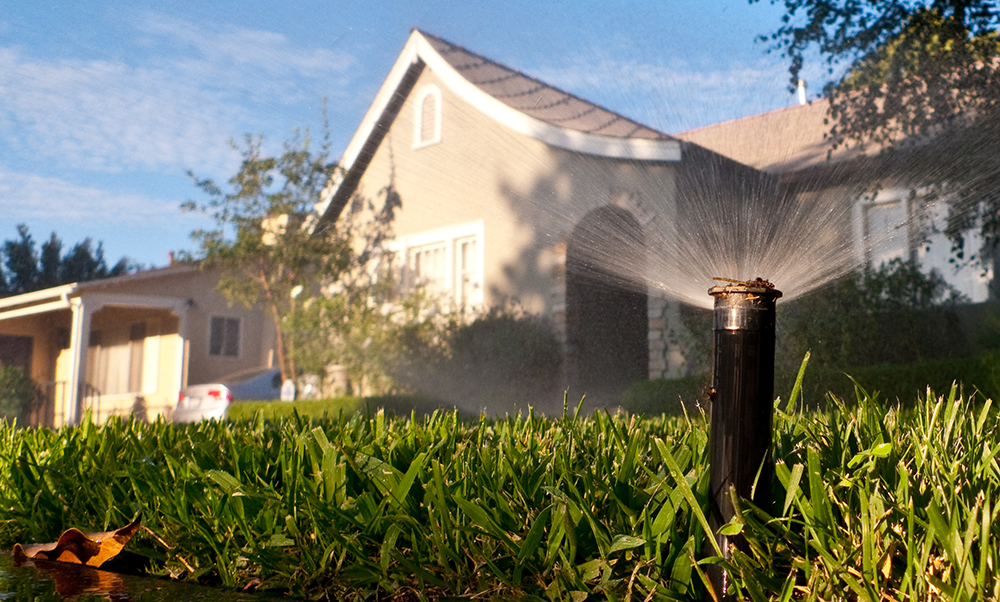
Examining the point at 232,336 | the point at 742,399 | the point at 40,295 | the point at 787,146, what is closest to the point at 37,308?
the point at 40,295

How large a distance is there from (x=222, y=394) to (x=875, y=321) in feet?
25.1

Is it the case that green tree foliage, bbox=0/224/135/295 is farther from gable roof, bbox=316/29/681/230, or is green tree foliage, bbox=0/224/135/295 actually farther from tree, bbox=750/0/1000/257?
tree, bbox=750/0/1000/257

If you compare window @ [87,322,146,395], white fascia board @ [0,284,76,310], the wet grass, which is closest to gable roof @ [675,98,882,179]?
the wet grass

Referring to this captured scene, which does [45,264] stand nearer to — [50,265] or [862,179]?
[50,265]

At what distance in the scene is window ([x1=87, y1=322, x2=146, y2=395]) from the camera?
1479 centimetres

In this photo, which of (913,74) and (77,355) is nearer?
(913,74)

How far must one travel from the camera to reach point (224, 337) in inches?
563

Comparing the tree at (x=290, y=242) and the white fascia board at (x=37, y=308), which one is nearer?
the tree at (x=290, y=242)

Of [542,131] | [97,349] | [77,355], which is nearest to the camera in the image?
[542,131]

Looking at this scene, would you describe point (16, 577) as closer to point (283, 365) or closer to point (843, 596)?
point (843, 596)

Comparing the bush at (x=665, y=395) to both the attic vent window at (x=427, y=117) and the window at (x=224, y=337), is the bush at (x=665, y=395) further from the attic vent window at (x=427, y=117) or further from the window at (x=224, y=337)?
the window at (x=224, y=337)

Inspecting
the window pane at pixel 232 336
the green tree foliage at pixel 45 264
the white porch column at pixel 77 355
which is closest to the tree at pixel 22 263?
the green tree foliage at pixel 45 264

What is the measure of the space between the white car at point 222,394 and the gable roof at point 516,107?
382 cm

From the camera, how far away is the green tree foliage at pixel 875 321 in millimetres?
6391
